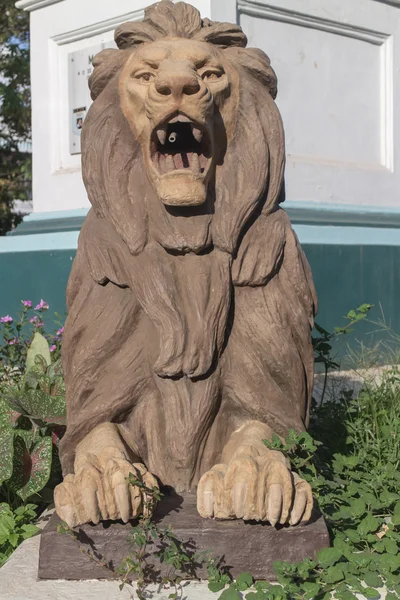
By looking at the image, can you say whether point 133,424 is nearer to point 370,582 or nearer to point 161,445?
point 161,445

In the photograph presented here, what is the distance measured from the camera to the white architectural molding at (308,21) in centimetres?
496

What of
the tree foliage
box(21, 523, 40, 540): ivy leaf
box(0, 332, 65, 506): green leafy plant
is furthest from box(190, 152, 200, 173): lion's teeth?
the tree foliage

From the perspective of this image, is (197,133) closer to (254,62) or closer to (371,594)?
(254,62)

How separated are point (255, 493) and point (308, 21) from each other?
416 cm

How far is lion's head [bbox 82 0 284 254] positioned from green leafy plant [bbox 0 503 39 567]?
1106 millimetres

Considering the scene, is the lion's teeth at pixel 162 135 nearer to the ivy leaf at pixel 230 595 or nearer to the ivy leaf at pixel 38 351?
the ivy leaf at pixel 230 595

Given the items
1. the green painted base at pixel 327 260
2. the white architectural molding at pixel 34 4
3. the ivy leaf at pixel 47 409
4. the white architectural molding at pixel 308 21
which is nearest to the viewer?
the ivy leaf at pixel 47 409

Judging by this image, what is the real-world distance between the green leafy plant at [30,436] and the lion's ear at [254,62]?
1.45m

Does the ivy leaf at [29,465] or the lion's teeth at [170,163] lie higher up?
the lion's teeth at [170,163]

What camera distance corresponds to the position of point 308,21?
208 inches

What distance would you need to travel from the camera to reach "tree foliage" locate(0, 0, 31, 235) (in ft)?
34.8

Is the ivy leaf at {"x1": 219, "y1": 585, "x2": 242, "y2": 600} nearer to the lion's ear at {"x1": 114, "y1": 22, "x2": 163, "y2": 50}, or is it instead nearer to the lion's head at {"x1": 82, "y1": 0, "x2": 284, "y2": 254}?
the lion's head at {"x1": 82, "y1": 0, "x2": 284, "y2": 254}

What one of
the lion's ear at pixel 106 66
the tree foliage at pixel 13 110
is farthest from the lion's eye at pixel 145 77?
the tree foliage at pixel 13 110

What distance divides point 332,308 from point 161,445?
3.08 metres
